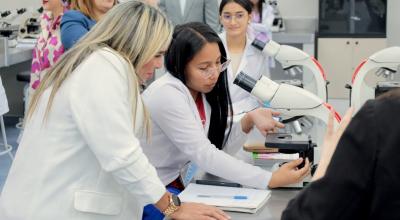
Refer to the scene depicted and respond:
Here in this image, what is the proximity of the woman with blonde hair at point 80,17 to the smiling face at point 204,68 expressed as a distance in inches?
39.4

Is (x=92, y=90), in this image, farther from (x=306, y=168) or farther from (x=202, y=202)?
(x=306, y=168)

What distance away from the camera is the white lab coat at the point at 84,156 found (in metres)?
1.55

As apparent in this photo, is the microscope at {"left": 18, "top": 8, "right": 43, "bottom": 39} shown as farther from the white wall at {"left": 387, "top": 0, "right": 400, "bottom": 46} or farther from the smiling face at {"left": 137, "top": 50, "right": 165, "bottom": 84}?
the smiling face at {"left": 137, "top": 50, "right": 165, "bottom": 84}

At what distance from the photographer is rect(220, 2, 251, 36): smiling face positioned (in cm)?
355

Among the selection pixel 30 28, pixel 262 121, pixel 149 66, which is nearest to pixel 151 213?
pixel 149 66

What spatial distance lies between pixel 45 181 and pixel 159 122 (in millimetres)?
549

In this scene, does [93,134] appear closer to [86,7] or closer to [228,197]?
[228,197]

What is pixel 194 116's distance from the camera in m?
2.12

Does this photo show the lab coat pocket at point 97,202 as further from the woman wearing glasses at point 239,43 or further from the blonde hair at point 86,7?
the woman wearing glasses at point 239,43

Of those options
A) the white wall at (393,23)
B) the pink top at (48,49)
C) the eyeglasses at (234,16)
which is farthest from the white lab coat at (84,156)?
the white wall at (393,23)

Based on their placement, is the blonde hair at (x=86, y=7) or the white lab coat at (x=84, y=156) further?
the blonde hair at (x=86, y=7)

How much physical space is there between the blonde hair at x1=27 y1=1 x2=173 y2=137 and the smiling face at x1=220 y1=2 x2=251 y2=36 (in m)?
1.90

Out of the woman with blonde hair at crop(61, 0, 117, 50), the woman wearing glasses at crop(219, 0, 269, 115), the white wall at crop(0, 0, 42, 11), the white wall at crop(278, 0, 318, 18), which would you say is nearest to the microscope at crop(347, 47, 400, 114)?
the woman wearing glasses at crop(219, 0, 269, 115)

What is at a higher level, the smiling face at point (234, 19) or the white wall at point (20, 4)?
the smiling face at point (234, 19)
